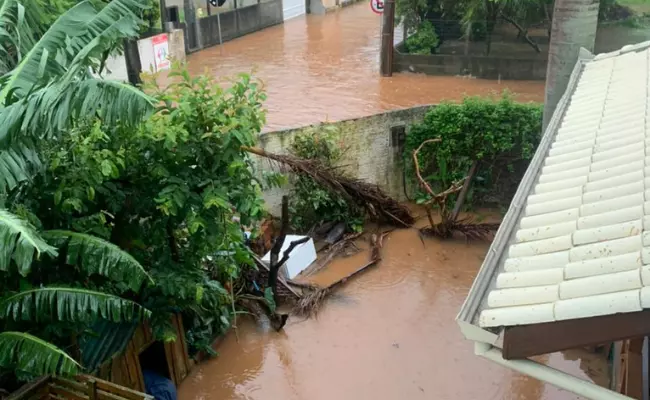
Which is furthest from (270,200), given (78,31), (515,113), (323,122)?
(78,31)

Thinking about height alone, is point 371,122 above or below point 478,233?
above

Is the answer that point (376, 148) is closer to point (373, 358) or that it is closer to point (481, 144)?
point (481, 144)

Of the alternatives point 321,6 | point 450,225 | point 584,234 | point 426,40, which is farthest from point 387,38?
point 584,234

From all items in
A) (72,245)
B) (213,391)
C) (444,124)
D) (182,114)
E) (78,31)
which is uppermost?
(78,31)

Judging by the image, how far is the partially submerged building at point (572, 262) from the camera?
106 inches

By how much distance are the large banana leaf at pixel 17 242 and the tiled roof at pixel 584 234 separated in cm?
260

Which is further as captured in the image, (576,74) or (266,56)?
(266,56)

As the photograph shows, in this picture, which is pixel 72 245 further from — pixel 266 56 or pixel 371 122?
pixel 266 56

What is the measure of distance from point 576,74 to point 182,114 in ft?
18.4

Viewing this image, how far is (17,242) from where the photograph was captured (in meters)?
3.81

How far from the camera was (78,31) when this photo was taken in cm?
523

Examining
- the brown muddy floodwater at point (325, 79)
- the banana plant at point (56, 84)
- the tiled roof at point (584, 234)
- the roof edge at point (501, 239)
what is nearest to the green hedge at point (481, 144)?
the brown muddy floodwater at point (325, 79)

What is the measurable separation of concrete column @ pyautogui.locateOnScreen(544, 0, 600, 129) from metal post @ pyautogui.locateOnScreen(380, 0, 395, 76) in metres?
6.37

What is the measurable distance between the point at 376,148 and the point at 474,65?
4791 mm
